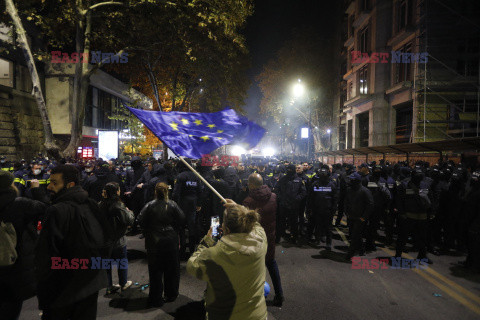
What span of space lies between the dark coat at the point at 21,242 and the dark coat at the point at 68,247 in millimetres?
553

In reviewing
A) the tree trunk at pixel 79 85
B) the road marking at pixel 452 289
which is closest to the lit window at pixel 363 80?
the tree trunk at pixel 79 85

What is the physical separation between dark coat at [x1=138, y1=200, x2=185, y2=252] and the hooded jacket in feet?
6.92

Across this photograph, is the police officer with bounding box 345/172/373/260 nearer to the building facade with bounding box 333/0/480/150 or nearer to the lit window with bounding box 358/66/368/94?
the building facade with bounding box 333/0/480/150

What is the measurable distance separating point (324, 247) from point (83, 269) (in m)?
6.12

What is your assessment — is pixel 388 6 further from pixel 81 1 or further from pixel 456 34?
pixel 81 1

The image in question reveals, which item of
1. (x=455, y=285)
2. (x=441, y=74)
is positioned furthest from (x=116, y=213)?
(x=441, y=74)

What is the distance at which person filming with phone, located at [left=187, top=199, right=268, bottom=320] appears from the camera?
2.37m

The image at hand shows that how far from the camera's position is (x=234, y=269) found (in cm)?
236

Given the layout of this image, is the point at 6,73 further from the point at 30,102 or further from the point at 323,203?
the point at 323,203

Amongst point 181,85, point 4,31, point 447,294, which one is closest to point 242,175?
point 447,294

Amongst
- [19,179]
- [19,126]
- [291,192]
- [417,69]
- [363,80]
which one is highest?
[363,80]

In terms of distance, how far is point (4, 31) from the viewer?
15352 mm

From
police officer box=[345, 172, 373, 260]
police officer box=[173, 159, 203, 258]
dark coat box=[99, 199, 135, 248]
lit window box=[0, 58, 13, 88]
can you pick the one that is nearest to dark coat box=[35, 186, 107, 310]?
dark coat box=[99, 199, 135, 248]

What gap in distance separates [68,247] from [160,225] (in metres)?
1.85
